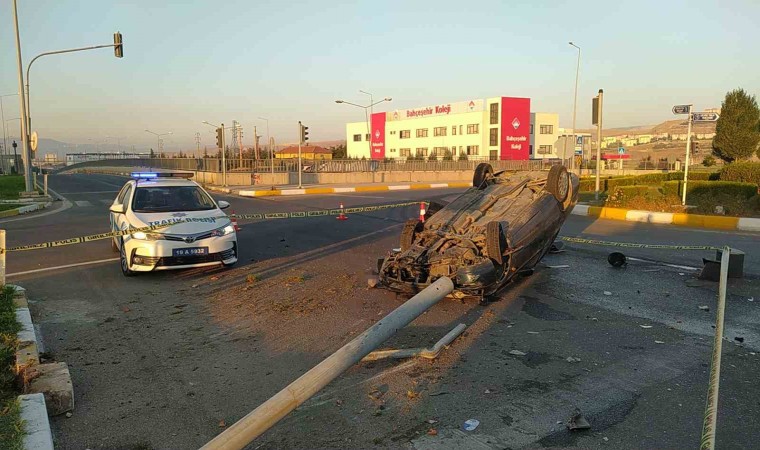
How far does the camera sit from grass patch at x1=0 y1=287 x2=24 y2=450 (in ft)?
10.4

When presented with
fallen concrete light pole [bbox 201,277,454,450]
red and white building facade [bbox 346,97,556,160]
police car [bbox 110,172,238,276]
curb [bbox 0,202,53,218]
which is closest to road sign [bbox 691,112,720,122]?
police car [bbox 110,172,238,276]

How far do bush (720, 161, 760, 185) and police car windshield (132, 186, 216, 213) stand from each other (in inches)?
749

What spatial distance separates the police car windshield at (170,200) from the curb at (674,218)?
11860mm

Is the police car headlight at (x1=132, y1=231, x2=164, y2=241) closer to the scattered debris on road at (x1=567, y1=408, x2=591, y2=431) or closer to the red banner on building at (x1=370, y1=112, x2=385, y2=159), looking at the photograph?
the scattered debris on road at (x1=567, y1=408, x2=591, y2=431)

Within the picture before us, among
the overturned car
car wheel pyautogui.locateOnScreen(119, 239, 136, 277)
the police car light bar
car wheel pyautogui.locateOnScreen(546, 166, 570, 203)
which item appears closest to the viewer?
the overturned car

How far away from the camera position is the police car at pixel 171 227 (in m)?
7.93

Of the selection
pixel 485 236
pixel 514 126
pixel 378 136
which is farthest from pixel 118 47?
pixel 378 136

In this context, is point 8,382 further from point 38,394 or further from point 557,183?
point 557,183

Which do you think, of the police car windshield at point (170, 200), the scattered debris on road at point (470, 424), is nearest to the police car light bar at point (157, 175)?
the police car windshield at point (170, 200)

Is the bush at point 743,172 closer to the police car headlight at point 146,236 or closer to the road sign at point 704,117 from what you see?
the road sign at point 704,117

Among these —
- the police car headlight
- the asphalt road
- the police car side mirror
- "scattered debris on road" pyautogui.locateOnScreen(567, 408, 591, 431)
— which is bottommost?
the asphalt road

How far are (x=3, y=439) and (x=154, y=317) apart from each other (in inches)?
122

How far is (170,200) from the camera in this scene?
30.1 ft

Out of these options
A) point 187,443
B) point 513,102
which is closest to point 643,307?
point 187,443
